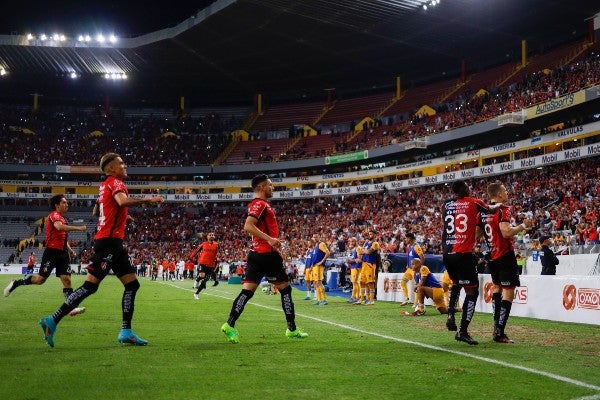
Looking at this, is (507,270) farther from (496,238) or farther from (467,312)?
(467,312)

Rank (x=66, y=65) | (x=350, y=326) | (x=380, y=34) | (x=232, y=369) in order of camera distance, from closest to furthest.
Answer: (x=232, y=369)
(x=350, y=326)
(x=380, y=34)
(x=66, y=65)

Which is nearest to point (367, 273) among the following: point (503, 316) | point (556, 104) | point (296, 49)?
point (503, 316)

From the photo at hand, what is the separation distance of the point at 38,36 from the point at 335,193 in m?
31.0

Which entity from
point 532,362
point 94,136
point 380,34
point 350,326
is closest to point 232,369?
point 532,362

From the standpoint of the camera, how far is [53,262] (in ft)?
44.3

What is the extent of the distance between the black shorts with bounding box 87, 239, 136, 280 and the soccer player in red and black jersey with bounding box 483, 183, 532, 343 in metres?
5.27

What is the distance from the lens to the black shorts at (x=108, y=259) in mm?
8516

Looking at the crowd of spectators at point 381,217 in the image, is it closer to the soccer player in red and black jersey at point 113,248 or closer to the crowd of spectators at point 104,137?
the crowd of spectators at point 104,137

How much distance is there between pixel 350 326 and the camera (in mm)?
12172

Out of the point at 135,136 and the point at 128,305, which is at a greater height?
the point at 135,136

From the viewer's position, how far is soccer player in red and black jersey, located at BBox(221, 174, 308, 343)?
9281mm

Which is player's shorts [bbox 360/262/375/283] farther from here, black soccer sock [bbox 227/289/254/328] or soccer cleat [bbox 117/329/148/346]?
soccer cleat [bbox 117/329/148/346]

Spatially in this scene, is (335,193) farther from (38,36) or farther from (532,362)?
(532,362)

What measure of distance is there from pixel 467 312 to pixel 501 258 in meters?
1.07
